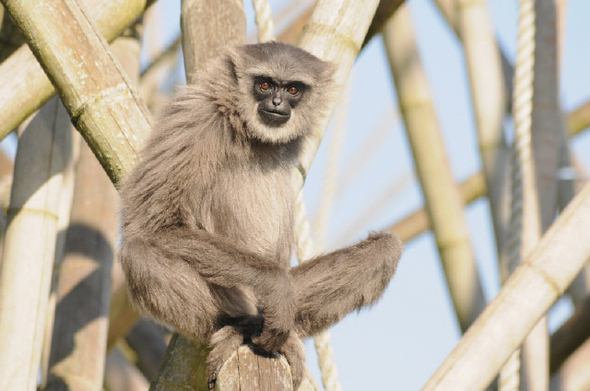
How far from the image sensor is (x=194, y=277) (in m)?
4.00

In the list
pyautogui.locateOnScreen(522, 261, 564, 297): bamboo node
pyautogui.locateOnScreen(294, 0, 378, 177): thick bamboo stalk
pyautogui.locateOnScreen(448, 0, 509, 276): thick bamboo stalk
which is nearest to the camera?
Answer: pyautogui.locateOnScreen(522, 261, 564, 297): bamboo node

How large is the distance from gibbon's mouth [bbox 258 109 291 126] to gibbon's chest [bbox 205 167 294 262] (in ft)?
1.00

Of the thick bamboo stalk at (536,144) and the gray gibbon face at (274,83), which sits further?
the thick bamboo stalk at (536,144)

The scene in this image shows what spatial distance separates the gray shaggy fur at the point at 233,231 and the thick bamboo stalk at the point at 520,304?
2.01 feet

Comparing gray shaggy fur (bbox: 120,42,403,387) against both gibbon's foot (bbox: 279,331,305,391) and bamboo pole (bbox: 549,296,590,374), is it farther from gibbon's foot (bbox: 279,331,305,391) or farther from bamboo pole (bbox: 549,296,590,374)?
bamboo pole (bbox: 549,296,590,374)

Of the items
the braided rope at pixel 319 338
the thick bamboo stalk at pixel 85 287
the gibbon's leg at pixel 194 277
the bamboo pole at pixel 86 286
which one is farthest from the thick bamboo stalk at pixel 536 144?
the thick bamboo stalk at pixel 85 287

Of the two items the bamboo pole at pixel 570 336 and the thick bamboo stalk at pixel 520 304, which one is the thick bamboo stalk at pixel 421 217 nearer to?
the bamboo pole at pixel 570 336

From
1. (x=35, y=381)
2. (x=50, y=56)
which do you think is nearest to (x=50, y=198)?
(x=35, y=381)

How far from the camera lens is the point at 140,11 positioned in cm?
540

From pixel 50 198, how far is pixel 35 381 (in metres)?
1.36

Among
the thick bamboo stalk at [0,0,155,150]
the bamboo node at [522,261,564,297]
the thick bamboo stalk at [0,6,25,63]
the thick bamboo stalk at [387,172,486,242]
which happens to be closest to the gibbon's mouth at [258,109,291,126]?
the thick bamboo stalk at [0,0,155,150]

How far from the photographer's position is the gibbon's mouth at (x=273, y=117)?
4691 millimetres

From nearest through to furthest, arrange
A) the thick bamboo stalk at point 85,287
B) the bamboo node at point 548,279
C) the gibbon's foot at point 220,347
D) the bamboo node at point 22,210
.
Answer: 1. the gibbon's foot at point 220,347
2. the bamboo node at point 548,279
3. the bamboo node at point 22,210
4. the thick bamboo stalk at point 85,287

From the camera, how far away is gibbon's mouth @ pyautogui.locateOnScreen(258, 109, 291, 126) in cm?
469
